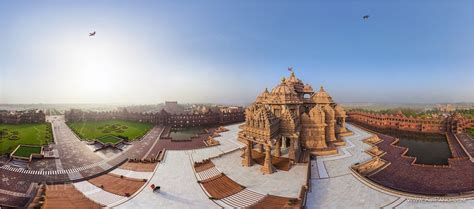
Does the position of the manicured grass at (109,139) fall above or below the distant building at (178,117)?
below

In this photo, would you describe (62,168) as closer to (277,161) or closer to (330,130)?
(277,161)

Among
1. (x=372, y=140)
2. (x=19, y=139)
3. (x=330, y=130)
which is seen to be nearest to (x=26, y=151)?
(x=19, y=139)

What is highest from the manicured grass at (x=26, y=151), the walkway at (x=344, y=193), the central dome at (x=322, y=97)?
the central dome at (x=322, y=97)

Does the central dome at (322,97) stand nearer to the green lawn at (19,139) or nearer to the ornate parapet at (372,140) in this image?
the ornate parapet at (372,140)

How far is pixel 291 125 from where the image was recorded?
65.3 feet

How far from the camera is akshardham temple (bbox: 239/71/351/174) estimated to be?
58.7 ft

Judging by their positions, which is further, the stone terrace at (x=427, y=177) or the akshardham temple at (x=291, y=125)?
the akshardham temple at (x=291, y=125)

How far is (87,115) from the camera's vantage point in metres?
53.7

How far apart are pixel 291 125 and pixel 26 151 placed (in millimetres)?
29684

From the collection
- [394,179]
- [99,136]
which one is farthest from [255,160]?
[99,136]

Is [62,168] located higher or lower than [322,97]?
lower

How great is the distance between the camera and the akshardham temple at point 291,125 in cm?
1791

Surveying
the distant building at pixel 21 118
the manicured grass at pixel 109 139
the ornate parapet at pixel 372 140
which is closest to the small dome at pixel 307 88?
the ornate parapet at pixel 372 140

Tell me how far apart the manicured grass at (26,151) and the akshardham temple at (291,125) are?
24.0m
